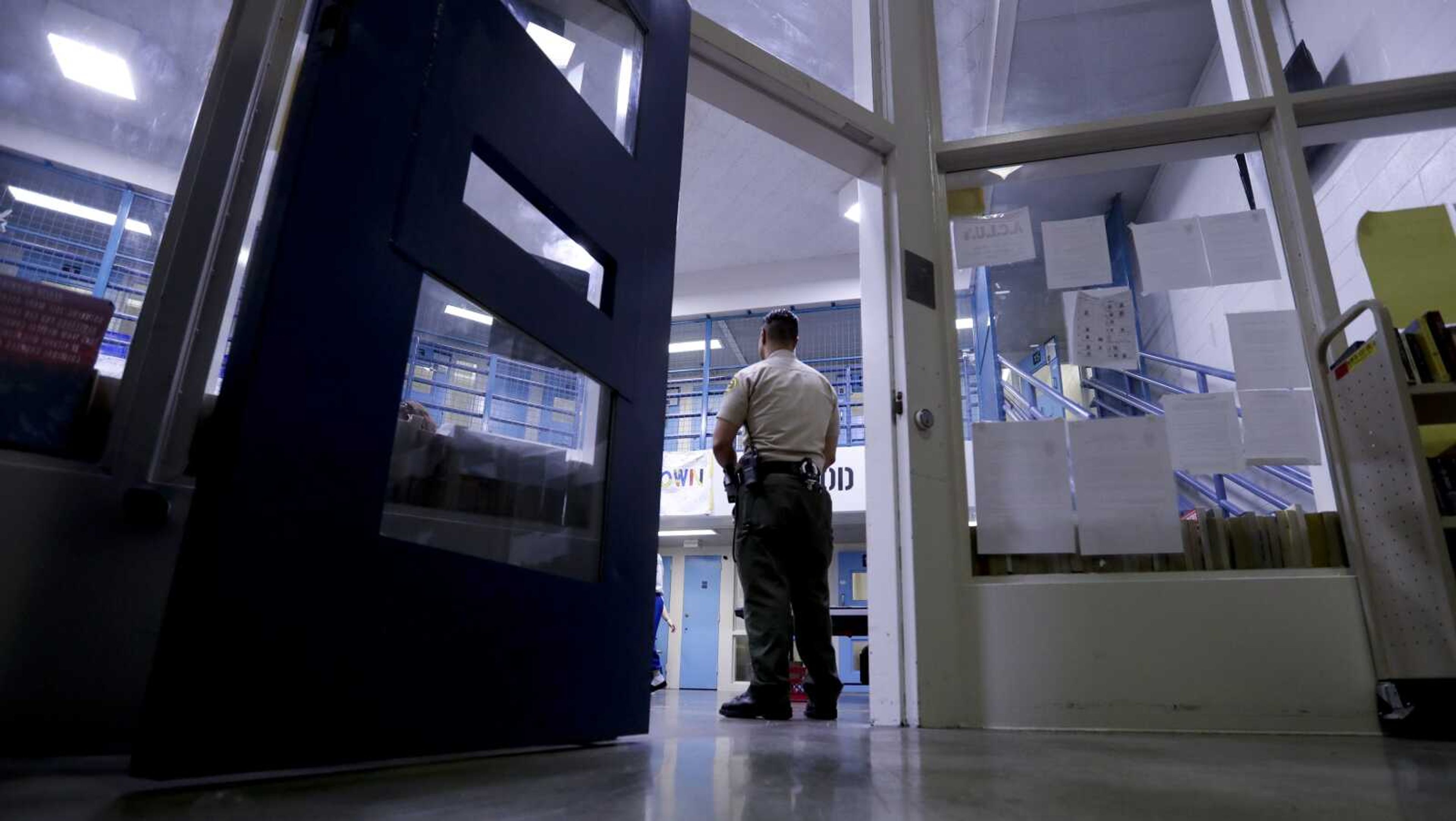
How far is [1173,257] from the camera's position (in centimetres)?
210

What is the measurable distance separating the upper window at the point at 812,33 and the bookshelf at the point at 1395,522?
149cm

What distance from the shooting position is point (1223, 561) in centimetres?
184

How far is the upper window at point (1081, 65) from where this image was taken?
2.31 meters

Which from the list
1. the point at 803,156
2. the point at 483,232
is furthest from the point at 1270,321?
the point at 803,156

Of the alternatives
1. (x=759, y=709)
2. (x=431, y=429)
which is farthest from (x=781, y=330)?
(x=431, y=429)

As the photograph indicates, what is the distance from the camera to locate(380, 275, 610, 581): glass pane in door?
100cm

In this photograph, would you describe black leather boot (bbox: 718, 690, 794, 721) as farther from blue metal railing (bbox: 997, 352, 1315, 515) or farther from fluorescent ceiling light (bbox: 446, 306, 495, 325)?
fluorescent ceiling light (bbox: 446, 306, 495, 325)

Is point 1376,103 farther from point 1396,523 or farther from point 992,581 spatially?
point 992,581

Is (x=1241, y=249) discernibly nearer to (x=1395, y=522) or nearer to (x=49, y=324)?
(x=1395, y=522)

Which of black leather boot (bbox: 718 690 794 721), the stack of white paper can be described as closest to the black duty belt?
black leather boot (bbox: 718 690 794 721)

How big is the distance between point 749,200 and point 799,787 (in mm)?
5841

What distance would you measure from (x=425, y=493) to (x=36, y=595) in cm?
43

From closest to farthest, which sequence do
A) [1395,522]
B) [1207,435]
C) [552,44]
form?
[552,44] < [1395,522] < [1207,435]

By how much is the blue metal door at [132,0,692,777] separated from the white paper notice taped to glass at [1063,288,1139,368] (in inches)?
50.7
